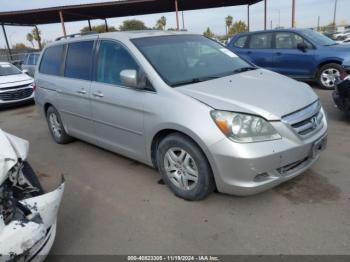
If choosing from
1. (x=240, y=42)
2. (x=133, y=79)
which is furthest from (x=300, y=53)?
(x=133, y=79)

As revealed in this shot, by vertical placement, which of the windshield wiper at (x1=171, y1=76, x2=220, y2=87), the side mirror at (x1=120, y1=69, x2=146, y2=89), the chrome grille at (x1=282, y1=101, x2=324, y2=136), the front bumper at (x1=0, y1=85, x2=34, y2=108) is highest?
the side mirror at (x1=120, y1=69, x2=146, y2=89)

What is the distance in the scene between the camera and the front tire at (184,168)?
3.08m

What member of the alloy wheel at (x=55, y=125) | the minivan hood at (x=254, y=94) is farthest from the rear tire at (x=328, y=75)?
the alloy wheel at (x=55, y=125)

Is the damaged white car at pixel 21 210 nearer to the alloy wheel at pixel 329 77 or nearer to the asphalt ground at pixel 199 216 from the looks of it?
the asphalt ground at pixel 199 216

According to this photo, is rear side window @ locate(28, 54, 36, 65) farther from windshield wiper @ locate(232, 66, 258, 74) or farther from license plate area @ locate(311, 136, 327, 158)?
license plate area @ locate(311, 136, 327, 158)

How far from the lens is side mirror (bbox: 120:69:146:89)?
135 inches

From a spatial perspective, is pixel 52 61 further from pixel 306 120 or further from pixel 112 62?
pixel 306 120

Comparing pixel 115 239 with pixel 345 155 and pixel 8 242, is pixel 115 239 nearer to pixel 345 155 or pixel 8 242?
pixel 8 242

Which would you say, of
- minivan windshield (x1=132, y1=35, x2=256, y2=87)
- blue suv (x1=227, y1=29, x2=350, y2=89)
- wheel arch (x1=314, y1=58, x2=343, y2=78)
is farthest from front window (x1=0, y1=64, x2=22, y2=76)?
wheel arch (x1=314, y1=58, x2=343, y2=78)

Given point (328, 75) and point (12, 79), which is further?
point (12, 79)

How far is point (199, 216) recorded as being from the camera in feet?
10.3

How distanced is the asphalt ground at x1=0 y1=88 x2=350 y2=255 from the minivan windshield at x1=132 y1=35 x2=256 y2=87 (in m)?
1.31

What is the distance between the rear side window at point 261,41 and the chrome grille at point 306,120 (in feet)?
20.6

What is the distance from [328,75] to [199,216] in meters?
6.77
